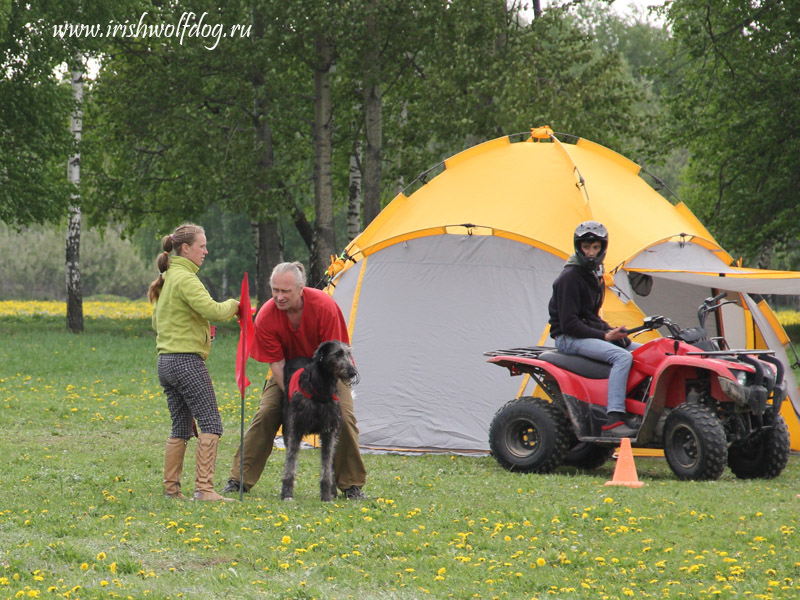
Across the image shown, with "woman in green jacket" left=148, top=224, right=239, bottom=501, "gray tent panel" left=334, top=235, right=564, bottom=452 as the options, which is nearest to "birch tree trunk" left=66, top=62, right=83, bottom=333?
"gray tent panel" left=334, top=235, right=564, bottom=452

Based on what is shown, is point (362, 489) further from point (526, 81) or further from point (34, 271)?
point (34, 271)

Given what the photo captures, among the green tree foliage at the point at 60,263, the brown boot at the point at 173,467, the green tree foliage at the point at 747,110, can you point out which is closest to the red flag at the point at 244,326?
the brown boot at the point at 173,467

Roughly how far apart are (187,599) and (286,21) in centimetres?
1801

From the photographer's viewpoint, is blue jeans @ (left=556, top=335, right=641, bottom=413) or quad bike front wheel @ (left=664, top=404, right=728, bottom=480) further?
blue jeans @ (left=556, top=335, right=641, bottom=413)

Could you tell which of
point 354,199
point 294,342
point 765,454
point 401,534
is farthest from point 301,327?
point 354,199

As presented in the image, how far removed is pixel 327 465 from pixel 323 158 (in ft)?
47.9

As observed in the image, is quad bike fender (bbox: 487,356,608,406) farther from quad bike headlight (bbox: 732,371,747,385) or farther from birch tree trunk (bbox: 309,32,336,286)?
birch tree trunk (bbox: 309,32,336,286)

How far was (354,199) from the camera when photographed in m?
24.2

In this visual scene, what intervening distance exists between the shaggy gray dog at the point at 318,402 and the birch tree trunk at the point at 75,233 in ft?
54.8

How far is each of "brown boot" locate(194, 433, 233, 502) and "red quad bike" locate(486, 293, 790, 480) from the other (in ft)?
9.43

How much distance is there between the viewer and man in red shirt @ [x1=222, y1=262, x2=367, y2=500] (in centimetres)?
709

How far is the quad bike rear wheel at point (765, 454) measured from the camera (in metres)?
8.62

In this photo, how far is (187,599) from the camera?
4.75 meters

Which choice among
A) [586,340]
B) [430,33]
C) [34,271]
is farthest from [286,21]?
[34,271]
